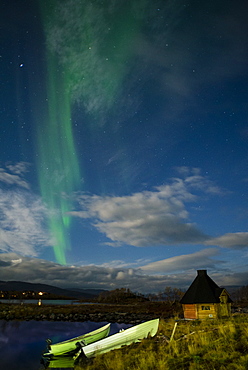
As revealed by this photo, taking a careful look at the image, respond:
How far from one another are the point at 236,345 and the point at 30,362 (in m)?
16.3

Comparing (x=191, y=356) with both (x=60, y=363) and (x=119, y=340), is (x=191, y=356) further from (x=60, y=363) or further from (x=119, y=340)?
(x=60, y=363)

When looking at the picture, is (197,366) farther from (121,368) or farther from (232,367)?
(121,368)

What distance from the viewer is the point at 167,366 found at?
10898 mm

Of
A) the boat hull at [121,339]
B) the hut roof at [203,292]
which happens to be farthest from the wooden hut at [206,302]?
the boat hull at [121,339]

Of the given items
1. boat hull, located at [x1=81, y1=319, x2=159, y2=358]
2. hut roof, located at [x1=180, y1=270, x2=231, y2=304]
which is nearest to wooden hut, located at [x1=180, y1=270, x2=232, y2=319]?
hut roof, located at [x1=180, y1=270, x2=231, y2=304]

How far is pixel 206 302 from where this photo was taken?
26.5 metres

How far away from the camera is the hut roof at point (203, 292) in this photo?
26.9 meters

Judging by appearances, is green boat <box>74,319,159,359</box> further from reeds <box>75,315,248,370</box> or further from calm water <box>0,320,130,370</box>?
calm water <box>0,320,130,370</box>

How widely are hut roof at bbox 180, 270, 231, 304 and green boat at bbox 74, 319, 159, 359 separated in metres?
8.81

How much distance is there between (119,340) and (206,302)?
12.8 meters

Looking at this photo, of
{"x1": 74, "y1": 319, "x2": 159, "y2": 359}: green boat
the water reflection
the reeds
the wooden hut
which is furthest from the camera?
the wooden hut

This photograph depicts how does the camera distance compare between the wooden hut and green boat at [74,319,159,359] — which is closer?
green boat at [74,319,159,359]

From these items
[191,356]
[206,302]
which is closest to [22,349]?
[206,302]

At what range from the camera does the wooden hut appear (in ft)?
87.1
